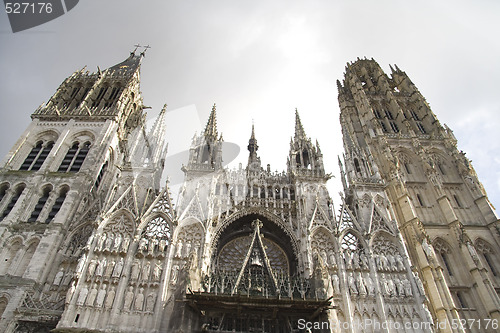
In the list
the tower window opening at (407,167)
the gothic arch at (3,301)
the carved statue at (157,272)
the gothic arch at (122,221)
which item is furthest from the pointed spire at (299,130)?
the gothic arch at (3,301)

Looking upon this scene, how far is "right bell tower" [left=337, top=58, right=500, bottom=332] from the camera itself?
18.8 metres

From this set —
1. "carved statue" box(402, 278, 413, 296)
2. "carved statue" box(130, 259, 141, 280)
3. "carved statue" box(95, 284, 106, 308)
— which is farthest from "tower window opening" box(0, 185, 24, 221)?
"carved statue" box(402, 278, 413, 296)

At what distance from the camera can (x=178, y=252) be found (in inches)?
717

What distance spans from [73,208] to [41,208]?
2.24 meters

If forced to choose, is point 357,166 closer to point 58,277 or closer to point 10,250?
point 58,277

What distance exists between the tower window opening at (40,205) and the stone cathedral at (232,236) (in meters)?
0.11

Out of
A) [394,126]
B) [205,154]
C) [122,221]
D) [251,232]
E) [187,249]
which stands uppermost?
[394,126]

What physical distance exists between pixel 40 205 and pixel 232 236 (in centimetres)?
1249

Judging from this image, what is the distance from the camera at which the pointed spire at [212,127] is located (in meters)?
27.5

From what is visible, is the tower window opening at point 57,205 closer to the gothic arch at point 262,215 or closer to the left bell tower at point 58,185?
the left bell tower at point 58,185

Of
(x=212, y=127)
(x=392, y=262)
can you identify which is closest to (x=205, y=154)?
(x=212, y=127)

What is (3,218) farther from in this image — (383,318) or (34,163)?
(383,318)

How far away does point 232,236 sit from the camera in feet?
69.5

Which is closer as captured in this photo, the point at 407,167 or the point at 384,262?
the point at 384,262
